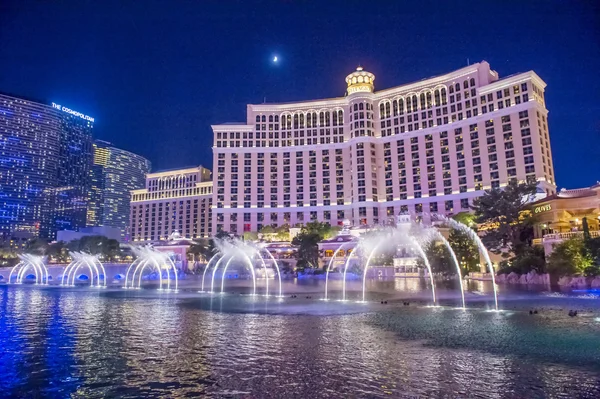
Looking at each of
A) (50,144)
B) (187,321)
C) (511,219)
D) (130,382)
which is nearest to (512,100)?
(511,219)

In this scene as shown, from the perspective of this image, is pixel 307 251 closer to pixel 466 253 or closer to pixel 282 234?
pixel 282 234

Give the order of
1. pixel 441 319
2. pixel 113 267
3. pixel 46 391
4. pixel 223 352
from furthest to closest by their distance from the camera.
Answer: pixel 113 267
pixel 441 319
pixel 223 352
pixel 46 391

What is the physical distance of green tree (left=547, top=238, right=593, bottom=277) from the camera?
3844 cm

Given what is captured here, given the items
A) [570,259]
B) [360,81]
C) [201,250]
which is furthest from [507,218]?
[360,81]

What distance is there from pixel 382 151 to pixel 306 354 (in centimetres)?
12057

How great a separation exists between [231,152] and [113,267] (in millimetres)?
63624

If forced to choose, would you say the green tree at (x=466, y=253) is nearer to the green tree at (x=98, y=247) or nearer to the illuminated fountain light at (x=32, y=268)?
the illuminated fountain light at (x=32, y=268)

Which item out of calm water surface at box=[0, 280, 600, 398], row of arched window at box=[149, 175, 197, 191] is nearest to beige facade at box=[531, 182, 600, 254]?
calm water surface at box=[0, 280, 600, 398]

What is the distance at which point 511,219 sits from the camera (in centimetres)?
5503

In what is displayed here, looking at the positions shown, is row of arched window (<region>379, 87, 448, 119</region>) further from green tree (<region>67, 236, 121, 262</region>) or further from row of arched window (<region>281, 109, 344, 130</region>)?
green tree (<region>67, 236, 121, 262</region>)

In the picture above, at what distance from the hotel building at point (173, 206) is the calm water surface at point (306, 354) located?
15196 centimetres

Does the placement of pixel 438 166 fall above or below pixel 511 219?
above

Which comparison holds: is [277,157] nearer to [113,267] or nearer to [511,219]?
[113,267]

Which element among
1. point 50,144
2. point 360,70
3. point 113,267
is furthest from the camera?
point 50,144
